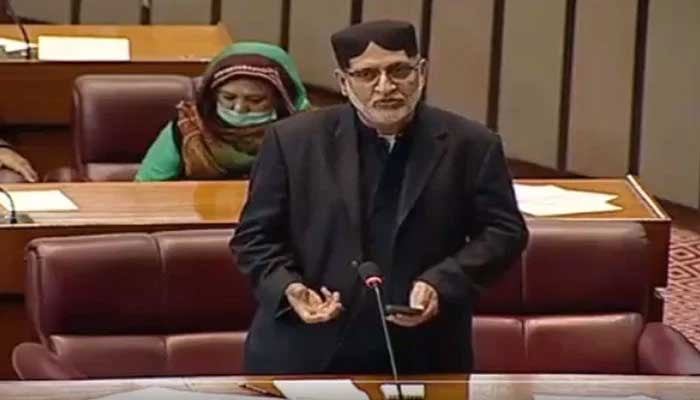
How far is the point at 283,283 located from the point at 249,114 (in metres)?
1.94

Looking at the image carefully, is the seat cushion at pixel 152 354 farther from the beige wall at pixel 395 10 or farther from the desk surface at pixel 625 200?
the beige wall at pixel 395 10

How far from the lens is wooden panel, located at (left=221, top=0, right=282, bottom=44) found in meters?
8.64

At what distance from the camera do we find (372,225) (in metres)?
3.12

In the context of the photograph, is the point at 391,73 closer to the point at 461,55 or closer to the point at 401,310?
the point at 401,310

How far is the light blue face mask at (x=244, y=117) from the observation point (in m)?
4.93

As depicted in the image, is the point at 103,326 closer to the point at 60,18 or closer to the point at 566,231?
the point at 566,231

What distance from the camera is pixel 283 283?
3.05m

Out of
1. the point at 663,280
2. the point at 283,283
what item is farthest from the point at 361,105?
the point at 663,280

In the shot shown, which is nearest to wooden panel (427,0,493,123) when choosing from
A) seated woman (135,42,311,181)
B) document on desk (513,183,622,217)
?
seated woman (135,42,311,181)

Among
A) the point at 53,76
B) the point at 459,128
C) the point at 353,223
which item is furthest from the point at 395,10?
the point at 353,223

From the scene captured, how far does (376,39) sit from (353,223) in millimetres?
327

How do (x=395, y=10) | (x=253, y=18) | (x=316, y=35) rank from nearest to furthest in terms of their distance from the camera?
1. (x=395, y=10)
2. (x=316, y=35)
3. (x=253, y=18)

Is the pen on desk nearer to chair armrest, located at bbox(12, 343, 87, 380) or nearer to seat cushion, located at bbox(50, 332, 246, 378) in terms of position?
chair armrest, located at bbox(12, 343, 87, 380)

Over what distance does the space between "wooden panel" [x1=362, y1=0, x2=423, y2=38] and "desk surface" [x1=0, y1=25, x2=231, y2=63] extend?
1448 mm
